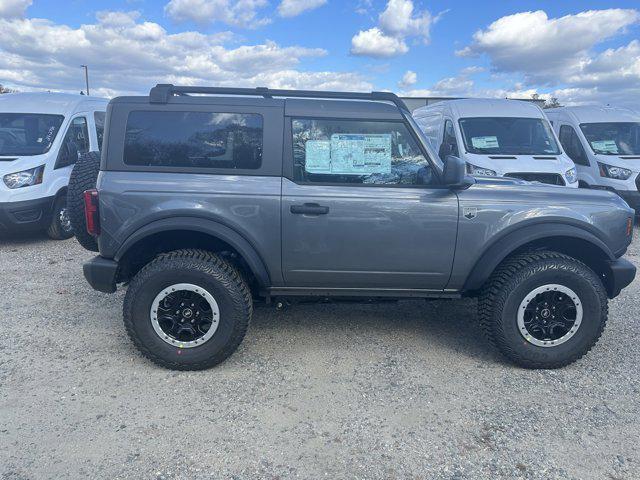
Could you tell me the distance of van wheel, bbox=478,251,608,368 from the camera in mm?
3727

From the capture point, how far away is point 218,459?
2820mm

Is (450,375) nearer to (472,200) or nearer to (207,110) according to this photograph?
(472,200)

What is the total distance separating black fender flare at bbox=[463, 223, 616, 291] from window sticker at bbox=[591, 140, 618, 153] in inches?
260

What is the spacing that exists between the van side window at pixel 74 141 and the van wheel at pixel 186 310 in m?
4.87

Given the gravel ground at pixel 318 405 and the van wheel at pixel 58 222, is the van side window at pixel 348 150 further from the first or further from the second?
the van wheel at pixel 58 222

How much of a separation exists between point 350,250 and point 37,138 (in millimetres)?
6091

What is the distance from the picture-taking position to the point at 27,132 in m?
7.73

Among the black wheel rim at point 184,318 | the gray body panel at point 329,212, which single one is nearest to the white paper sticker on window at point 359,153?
the gray body panel at point 329,212

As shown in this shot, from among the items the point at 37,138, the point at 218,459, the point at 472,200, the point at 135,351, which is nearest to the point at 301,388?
the point at 218,459

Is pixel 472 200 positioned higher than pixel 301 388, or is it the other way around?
pixel 472 200

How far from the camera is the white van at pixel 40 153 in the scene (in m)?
7.14

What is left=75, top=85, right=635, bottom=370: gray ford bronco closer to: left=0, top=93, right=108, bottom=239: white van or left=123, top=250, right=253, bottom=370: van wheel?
left=123, top=250, right=253, bottom=370: van wheel

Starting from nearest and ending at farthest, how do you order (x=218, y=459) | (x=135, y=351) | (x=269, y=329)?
1. (x=218, y=459)
2. (x=135, y=351)
3. (x=269, y=329)

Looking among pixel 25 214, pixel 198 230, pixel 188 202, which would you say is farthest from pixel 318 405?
pixel 25 214
